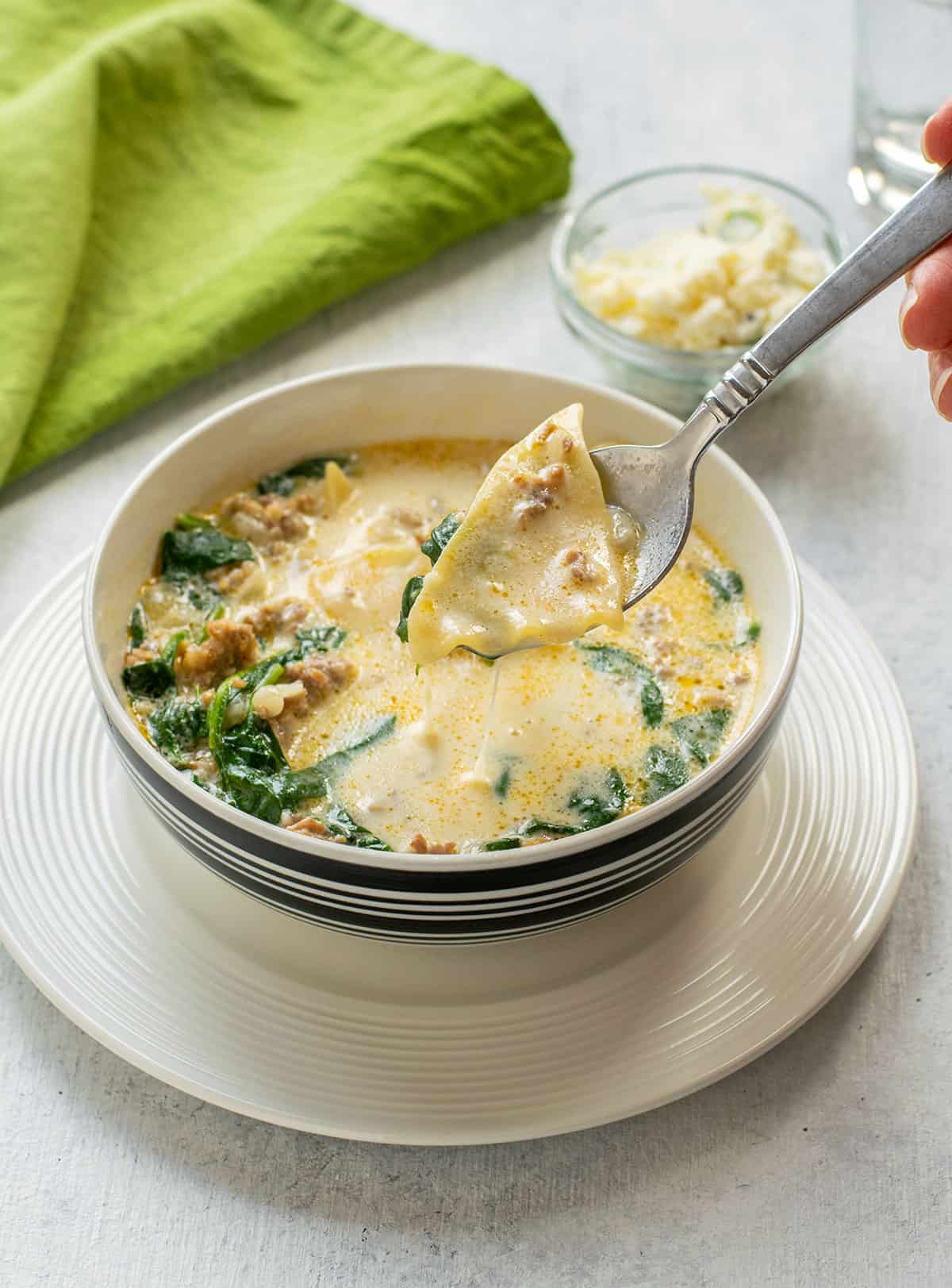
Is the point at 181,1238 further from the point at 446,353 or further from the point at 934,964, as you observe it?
the point at 446,353

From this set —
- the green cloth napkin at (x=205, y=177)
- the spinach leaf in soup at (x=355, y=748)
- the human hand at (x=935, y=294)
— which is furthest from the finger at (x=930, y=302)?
the green cloth napkin at (x=205, y=177)

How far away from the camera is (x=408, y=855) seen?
6.48 ft

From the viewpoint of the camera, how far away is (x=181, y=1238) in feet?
6.93

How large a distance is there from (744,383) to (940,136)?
58 cm

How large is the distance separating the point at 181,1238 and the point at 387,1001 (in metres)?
0.46

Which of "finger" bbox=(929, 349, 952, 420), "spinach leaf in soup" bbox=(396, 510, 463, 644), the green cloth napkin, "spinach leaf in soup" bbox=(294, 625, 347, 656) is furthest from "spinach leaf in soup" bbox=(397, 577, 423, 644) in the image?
the green cloth napkin

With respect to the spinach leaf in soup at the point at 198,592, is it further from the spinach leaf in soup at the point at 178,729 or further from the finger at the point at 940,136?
the finger at the point at 940,136

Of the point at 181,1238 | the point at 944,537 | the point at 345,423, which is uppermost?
the point at 345,423

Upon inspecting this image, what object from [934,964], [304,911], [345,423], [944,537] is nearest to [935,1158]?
[934,964]

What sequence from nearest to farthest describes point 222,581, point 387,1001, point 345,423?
point 387,1001 < point 222,581 < point 345,423

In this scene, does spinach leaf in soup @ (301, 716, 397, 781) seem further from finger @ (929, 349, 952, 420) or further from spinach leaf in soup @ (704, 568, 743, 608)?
finger @ (929, 349, 952, 420)

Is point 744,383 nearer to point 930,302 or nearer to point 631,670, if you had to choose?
point 930,302

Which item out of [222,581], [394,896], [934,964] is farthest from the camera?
[222,581]

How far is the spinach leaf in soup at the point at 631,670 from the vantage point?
254 centimetres
